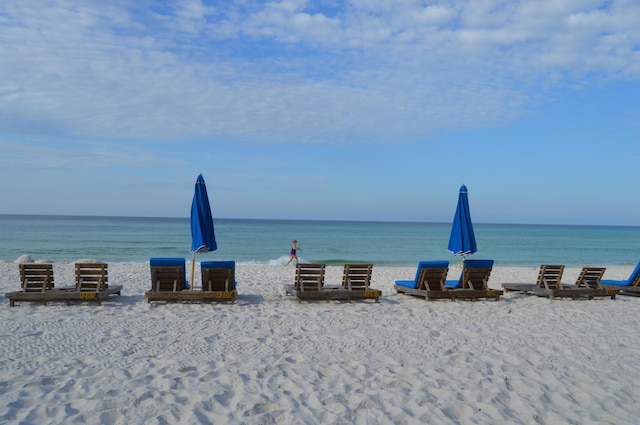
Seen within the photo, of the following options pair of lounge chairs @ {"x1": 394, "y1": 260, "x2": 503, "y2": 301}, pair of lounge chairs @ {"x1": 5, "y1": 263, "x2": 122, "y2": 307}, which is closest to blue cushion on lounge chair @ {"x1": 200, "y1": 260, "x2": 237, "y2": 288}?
pair of lounge chairs @ {"x1": 5, "y1": 263, "x2": 122, "y2": 307}

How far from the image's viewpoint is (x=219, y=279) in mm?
9852

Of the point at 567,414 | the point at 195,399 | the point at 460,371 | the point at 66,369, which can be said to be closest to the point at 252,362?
the point at 195,399

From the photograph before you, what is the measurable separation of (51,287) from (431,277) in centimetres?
724

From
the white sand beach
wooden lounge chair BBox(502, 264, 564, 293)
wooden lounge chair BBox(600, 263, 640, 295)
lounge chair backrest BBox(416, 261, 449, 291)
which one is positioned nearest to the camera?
the white sand beach

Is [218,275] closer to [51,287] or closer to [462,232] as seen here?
[51,287]

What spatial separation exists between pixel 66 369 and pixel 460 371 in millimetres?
4184

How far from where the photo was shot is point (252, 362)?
5.91m

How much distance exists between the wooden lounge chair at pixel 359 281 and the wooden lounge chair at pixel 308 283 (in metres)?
0.49

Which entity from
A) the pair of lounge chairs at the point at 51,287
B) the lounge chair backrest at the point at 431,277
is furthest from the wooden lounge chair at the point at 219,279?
the lounge chair backrest at the point at 431,277

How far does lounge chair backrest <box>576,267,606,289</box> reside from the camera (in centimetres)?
1159

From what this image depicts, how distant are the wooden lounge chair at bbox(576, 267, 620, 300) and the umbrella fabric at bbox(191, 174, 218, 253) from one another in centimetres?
792

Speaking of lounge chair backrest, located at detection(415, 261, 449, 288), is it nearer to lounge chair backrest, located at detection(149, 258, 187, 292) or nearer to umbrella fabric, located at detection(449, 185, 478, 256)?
umbrella fabric, located at detection(449, 185, 478, 256)

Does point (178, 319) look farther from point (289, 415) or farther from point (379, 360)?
point (289, 415)

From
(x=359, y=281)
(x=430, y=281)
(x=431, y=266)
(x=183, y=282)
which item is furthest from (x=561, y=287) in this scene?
(x=183, y=282)
